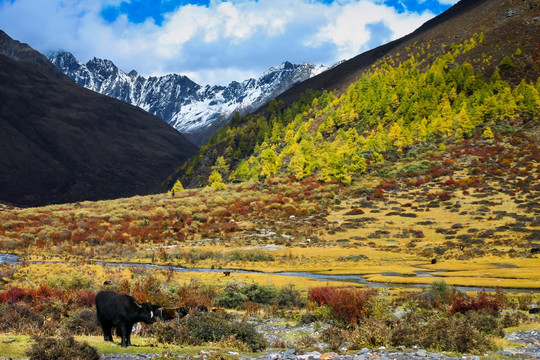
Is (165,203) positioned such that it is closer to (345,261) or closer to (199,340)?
(345,261)

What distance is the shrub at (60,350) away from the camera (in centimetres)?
852

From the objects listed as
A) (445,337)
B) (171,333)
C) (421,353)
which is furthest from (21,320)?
(445,337)

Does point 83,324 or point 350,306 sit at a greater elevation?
point 83,324

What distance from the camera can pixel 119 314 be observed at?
1121 cm

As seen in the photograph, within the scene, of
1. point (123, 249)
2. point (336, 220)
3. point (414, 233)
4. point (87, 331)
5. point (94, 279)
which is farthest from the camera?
point (336, 220)

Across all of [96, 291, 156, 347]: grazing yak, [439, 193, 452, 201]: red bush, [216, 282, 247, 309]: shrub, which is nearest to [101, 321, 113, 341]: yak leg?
[96, 291, 156, 347]: grazing yak

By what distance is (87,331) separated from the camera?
13.4 metres

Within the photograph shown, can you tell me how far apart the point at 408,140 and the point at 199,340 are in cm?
9752

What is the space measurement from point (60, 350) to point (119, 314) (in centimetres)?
259

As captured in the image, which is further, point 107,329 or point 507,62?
point 507,62

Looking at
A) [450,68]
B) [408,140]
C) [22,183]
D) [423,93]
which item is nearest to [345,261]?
[408,140]

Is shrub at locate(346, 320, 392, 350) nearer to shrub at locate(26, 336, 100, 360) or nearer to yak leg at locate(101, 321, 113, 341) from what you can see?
yak leg at locate(101, 321, 113, 341)

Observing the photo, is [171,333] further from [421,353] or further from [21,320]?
[421,353]

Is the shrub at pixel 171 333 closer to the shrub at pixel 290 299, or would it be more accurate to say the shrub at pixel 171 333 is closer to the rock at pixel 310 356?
the rock at pixel 310 356
